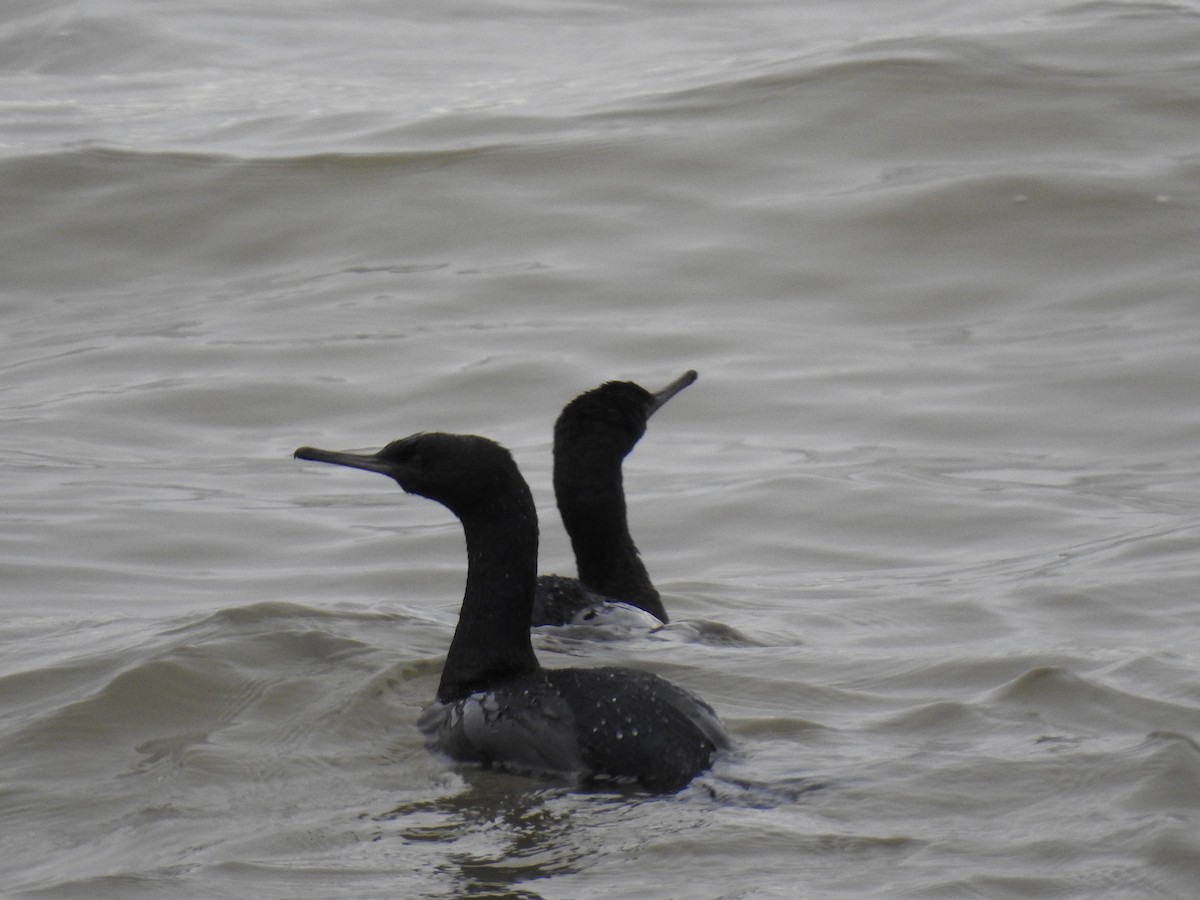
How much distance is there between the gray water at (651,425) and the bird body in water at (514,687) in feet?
0.35

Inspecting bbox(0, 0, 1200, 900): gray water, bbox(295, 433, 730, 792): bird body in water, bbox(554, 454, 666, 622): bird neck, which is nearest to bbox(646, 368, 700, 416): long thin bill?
bbox(554, 454, 666, 622): bird neck

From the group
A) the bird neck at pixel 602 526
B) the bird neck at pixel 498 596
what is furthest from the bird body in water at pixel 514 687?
the bird neck at pixel 602 526

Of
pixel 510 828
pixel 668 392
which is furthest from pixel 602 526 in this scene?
pixel 510 828

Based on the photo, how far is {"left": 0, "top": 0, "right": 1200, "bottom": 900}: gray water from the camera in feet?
17.0

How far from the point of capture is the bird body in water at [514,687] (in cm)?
536

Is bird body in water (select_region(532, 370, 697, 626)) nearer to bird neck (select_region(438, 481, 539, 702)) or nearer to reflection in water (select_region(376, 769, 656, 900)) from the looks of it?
bird neck (select_region(438, 481, 539, 702))

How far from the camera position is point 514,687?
5.77m

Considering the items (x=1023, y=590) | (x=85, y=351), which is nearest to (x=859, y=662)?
(x=1023, y=590)

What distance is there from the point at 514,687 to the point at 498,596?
321mm

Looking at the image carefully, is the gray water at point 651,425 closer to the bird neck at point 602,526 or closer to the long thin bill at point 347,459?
the bird neck at point 602,526

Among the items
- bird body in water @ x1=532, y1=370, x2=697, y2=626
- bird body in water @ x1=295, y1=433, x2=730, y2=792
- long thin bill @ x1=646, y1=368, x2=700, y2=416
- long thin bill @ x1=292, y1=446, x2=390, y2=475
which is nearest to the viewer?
bird body in water @ x1=295, y1=433, x2=730, y2=792

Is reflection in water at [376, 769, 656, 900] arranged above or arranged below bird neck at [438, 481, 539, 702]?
below

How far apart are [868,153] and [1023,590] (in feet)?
27.8

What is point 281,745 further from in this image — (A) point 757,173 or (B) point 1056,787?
(A) point 757,173
